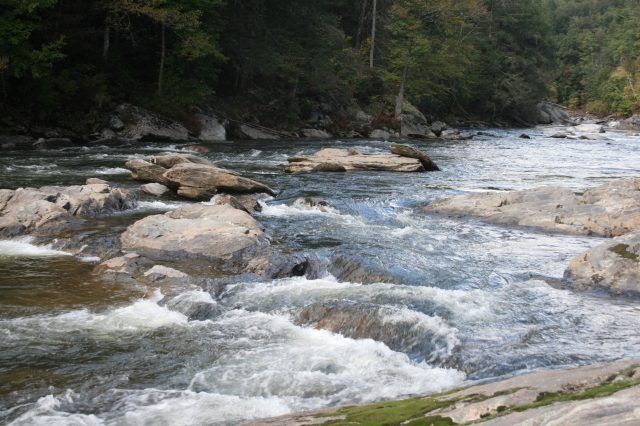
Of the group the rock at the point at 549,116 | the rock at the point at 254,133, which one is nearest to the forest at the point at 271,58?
the rock at the point at 254,133

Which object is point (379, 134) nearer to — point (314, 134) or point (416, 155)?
point (314, 134)

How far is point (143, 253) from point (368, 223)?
5.35m

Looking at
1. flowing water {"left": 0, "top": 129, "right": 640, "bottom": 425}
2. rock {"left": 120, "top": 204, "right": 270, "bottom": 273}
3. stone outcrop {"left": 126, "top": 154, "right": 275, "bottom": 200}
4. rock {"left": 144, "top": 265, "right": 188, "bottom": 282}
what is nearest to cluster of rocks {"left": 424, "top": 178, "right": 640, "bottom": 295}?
flowing water {"left": 0, "top": 129, "right": 640, "bottom": 425}

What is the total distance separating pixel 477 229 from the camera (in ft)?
44.7

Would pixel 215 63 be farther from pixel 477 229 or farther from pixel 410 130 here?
pixel 477 229

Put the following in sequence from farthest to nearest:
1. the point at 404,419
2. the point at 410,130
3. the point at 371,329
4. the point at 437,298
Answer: the point at 410,130, the point at 437,298, the point at 371,329, the point at 404,419

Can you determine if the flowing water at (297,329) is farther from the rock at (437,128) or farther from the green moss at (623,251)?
the rock at (437,128)

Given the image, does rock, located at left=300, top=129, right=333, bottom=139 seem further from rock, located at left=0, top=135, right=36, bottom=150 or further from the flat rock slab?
the flat rock slab

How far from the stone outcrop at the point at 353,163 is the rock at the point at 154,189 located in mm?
5872

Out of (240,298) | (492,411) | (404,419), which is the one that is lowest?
(240,298)

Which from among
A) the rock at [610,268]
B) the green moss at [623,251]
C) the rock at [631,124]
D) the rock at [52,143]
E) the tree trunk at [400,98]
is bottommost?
the rock at [52,143]

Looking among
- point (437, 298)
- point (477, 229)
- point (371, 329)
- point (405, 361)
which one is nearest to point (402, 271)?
point (437, 298)

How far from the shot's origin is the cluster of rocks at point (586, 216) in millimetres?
9445

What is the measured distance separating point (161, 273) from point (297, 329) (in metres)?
2.86
